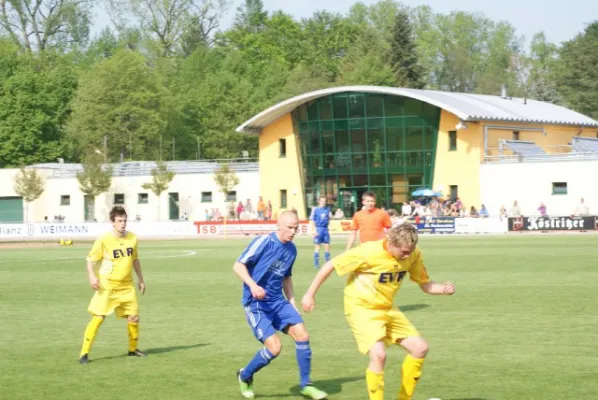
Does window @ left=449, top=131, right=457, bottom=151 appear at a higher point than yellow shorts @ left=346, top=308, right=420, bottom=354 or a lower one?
higher

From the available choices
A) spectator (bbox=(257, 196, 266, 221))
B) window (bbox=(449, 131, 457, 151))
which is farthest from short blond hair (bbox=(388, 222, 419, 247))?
spectator (bbox=(257, 196, 266, 221))

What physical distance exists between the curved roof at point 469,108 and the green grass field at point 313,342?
38377 mm

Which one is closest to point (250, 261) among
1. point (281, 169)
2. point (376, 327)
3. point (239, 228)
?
point (376, 327)

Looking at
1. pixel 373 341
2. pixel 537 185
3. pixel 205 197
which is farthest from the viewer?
pixel 205 197

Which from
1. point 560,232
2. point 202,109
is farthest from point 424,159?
point 202,109

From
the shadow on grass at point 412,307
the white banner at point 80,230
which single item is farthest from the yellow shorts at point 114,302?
the white banner at point 80,230

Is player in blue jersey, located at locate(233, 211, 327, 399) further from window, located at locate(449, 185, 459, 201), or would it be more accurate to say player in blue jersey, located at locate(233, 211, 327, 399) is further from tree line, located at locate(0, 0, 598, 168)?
tree line, located at locate(0, 0, 598, 168)

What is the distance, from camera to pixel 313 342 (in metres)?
14.4

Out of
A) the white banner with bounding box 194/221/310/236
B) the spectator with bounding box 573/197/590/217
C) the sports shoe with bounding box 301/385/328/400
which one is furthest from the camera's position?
the white banner with bounding box 194/221/310/236

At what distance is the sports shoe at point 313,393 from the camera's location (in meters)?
10.3

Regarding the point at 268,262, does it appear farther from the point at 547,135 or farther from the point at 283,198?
the point at 547,135

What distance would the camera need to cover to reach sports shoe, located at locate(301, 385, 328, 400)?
33.9ft

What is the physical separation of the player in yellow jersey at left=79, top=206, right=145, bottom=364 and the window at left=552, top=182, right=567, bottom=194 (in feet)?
165

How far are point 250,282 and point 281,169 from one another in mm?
63065
